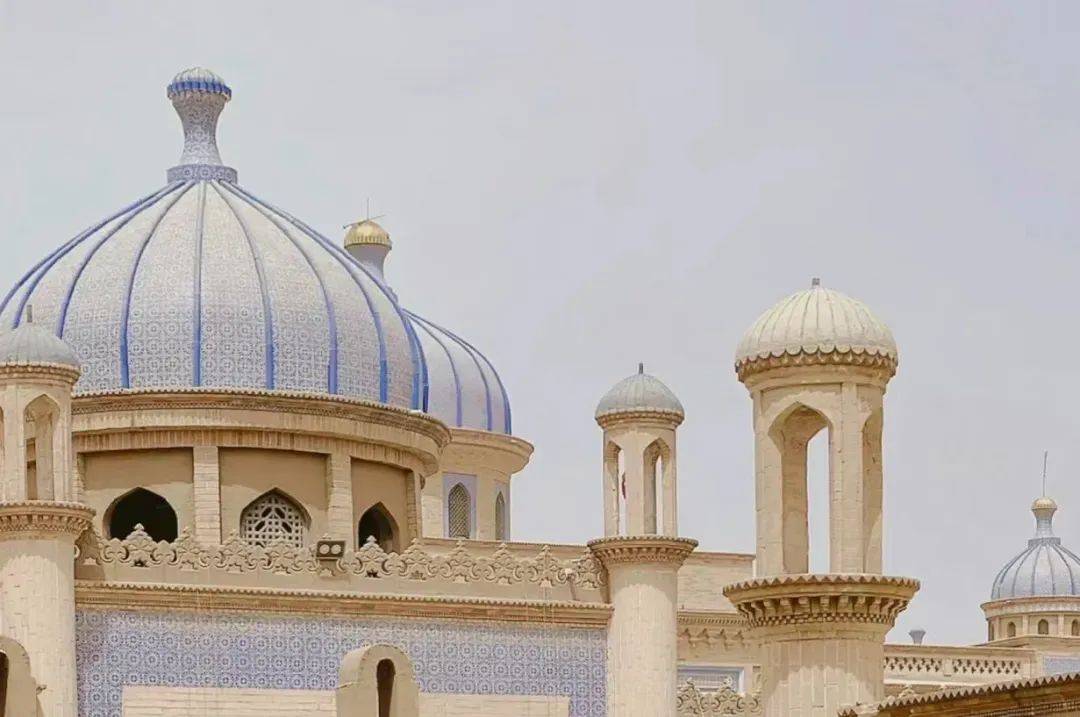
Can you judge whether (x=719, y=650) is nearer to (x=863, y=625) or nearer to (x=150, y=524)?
(x=150, y=524)

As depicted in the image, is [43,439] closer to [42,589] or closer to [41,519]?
[41,519]

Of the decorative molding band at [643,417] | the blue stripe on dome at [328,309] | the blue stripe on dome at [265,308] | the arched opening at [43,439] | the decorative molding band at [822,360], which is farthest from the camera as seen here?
the blue stripe on dome at [328,309]

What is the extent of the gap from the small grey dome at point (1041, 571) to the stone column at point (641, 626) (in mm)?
18436

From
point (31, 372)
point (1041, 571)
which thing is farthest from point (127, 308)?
point (1041, 571)

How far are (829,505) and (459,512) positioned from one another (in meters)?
16.0

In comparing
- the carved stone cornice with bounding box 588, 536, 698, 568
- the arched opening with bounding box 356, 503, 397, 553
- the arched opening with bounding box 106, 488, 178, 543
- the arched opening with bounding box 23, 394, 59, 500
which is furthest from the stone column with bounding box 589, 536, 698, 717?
the arched opening with bounding box 23, 394, 59, 500

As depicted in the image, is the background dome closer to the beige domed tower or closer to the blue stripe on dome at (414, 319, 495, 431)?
the beige domed tower

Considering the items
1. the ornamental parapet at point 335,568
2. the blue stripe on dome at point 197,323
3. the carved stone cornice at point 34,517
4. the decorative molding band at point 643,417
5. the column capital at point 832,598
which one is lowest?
the column capital at point 832,598

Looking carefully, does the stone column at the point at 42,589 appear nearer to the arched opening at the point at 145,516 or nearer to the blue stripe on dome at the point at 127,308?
the arched opening at the point at 145,516

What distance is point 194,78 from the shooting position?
29.6 m

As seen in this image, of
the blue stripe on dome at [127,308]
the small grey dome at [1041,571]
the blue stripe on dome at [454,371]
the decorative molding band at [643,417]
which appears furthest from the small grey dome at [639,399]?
the small grey dome at [1041,571]

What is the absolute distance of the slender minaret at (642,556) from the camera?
26781mm

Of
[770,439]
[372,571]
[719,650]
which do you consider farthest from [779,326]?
[719,650]

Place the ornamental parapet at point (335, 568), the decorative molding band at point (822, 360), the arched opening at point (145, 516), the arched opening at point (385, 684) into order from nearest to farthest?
1. the decorative molding band at point (822, 360)
2. the ornamental parapet at point (335, 568)
3. the arched opening at point (385, 684)
4. the arched opening at point (145, 516)
